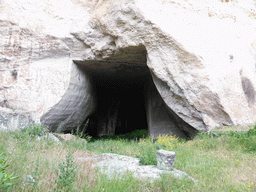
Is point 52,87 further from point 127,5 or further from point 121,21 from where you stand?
point 127,5

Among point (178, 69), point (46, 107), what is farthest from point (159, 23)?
point (46, 107)

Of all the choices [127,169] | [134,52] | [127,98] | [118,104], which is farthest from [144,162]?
[127,98]

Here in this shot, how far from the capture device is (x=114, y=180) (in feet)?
8.92

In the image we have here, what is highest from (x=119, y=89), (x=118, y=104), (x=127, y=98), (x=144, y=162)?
(x=119, y=89)

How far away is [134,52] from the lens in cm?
721

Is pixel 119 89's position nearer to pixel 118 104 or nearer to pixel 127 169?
pixel 118 104

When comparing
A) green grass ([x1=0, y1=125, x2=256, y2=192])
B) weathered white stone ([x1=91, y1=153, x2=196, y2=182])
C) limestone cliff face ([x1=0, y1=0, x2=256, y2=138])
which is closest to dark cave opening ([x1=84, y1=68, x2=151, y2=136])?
limestone cliff face ([x1=0, y1=0, x2=256, y2=138])

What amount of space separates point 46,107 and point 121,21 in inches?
155

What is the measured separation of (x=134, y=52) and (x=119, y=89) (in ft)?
19.5

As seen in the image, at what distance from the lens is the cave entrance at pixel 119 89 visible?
311 inches

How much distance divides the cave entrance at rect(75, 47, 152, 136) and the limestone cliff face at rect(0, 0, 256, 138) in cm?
26

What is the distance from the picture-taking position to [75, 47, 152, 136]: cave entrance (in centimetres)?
789

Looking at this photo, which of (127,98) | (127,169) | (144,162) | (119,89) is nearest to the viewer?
(127,169)

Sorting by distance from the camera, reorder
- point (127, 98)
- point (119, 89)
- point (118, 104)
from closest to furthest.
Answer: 1. point (119, 89)
2. point (118, 104)
3. point (127, 98)
